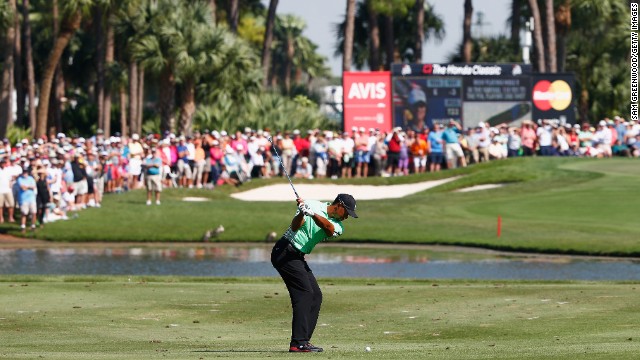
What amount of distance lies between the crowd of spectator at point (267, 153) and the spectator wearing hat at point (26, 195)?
3.31 ft

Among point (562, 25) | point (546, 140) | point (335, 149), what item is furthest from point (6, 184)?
point (562, 25)

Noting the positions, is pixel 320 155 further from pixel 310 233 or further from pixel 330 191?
pixel 310 233

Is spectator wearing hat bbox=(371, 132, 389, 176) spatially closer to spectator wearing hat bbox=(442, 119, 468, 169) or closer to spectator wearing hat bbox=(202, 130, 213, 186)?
spectator wearing hat bbox=(442, 119, 468, 169)

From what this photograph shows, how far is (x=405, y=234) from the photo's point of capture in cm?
3841

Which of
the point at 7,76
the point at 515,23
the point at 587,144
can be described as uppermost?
the point at 515,23

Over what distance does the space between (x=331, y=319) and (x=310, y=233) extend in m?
4.60

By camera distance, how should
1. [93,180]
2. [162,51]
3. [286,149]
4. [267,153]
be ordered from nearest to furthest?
[93,180] → [286,149] → [267,153] → [162,51]

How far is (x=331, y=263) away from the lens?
33406 mm

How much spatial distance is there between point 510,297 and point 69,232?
60.0 ft

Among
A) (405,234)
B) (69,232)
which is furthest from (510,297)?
(69,232)

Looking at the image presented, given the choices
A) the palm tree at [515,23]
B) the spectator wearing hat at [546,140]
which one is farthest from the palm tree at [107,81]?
the palm tree at [515,23]

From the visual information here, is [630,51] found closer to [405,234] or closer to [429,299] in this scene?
[405,234]

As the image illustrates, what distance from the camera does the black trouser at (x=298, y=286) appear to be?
16.2 meters

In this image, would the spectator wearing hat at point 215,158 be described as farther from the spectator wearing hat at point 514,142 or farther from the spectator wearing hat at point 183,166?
the spectator wearing hat at point 514,142
